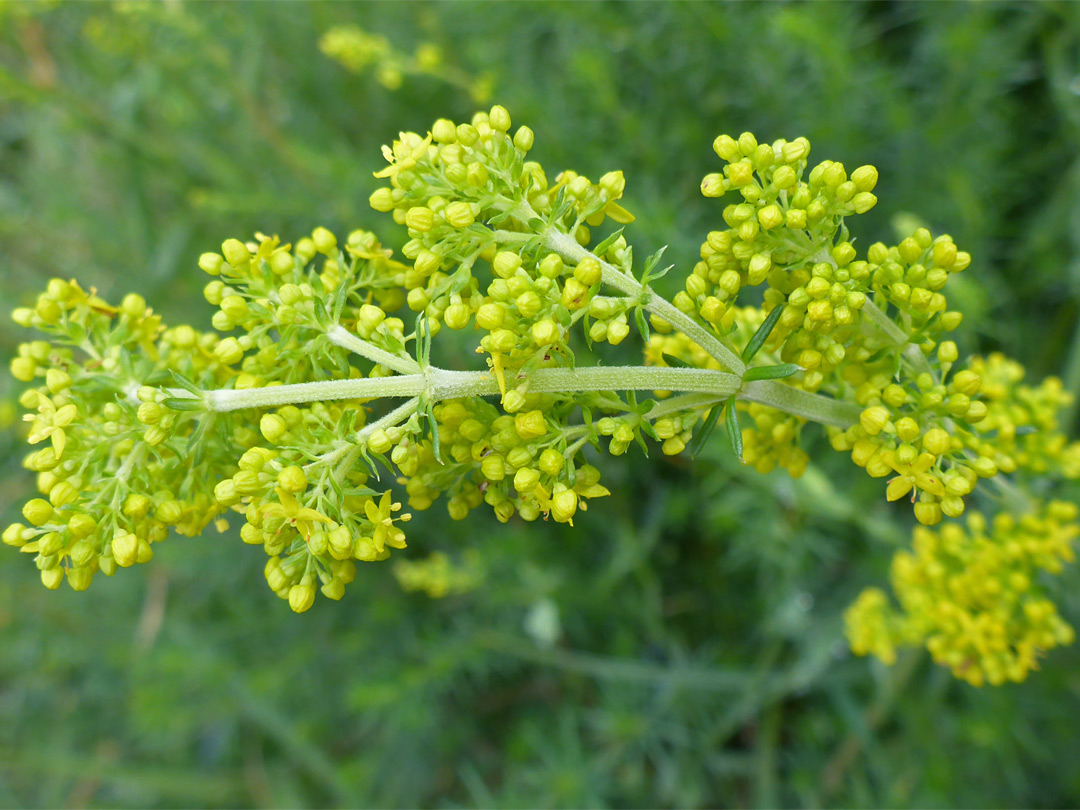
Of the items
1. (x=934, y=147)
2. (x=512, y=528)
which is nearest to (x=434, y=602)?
(x=512, y=528)

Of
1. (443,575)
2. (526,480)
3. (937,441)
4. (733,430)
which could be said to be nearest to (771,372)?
(733,430)

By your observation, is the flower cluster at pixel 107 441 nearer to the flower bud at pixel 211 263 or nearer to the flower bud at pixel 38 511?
the flower bud at pixel 38 511

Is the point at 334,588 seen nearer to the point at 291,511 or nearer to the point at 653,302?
the point at 291,511

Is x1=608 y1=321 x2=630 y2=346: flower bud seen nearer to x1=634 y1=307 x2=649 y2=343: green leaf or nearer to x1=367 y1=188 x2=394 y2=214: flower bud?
x1=634 y1=307 x2=649 y2=343: green leaf

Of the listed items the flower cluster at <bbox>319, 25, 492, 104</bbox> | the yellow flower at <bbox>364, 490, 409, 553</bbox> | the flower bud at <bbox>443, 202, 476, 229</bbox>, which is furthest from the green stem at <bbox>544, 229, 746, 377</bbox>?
the flower cluster at <bbox>319, 25, 492, 104</bbox>

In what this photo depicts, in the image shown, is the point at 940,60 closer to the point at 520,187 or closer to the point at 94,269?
the point at 520,187

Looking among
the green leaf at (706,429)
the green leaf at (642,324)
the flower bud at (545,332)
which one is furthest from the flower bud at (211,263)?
the green leaf at (706,429)

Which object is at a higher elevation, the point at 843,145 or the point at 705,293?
the point at 843,145

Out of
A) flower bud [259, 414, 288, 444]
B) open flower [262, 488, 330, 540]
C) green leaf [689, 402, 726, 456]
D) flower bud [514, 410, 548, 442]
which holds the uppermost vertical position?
green leaf [689, 402, 726, 456]
